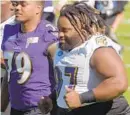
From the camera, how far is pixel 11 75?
5285 mm

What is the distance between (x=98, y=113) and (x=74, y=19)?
24.2 inches

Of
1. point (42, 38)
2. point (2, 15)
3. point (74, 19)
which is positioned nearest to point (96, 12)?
point (74, 19)

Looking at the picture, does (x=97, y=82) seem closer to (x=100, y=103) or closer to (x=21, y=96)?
(x=100, y=103)

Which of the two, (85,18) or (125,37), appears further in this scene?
(125,37)

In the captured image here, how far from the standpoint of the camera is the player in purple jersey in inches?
204

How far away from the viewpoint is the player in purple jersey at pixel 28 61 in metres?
5.18

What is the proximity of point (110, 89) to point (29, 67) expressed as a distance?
1487 millimetres

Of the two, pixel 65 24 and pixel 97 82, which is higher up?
pixel 65 24

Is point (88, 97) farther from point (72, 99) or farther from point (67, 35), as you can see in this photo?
point (67, 35)

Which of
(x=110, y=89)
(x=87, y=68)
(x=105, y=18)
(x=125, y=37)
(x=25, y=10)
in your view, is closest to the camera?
(x=110, y=89)

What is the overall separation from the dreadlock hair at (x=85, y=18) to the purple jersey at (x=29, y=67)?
0.95m

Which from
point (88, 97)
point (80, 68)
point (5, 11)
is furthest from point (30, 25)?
point (5, 11)

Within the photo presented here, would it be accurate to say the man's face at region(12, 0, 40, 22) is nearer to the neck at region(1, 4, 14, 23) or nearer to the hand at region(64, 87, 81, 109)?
the hand at region(64, 87, 81, 109)

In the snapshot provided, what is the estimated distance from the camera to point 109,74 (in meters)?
3.91
